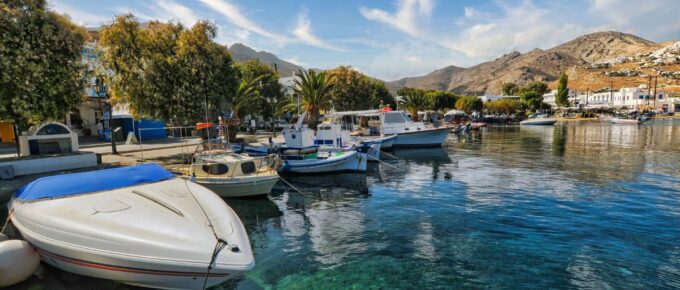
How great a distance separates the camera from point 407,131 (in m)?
39.5

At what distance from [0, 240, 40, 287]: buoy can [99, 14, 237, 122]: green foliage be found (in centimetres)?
1581

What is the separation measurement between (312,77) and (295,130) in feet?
40.9

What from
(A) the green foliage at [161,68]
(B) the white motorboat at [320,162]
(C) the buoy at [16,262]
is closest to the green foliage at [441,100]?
(B) the white motorboat at [320,162]

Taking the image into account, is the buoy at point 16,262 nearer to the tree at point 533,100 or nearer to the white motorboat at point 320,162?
the white motorboat at point 320,162

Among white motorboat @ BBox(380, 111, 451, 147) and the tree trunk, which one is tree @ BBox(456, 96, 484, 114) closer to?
white motorboat @ BBox(380, 111, 451, 147)

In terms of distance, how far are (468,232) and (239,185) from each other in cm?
1009

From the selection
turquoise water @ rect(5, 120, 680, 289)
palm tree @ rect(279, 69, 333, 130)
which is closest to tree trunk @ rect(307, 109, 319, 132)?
palm tree @ rect(279, 69, 333, 130)

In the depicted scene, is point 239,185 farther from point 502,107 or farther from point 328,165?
point 502,107

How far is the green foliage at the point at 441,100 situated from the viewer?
10462 cm

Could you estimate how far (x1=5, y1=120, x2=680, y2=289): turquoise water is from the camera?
29.0 feet

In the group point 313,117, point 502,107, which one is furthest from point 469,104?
point 313,117

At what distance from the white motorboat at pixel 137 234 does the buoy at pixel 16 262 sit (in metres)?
0.22

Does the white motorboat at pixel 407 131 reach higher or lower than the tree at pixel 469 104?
lower

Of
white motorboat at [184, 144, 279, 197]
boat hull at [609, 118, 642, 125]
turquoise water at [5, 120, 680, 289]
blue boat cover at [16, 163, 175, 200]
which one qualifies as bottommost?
turquoise water at [5, 120, 680, 289]
